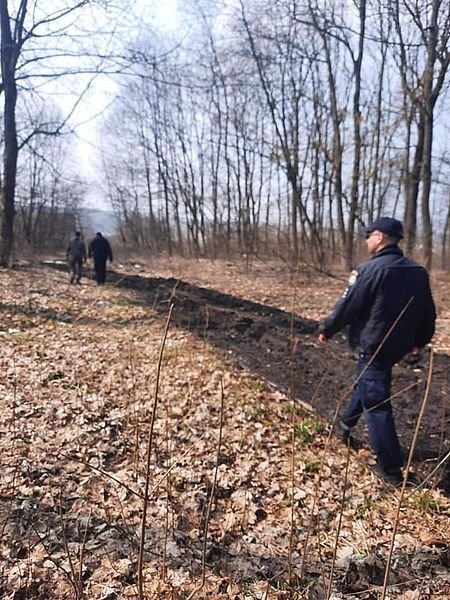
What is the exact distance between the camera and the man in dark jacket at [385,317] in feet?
10.6

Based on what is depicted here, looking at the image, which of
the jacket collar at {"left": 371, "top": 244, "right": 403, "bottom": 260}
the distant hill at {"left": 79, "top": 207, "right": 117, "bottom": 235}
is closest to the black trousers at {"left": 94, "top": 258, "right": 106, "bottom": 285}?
the jacket collar at {"left": 371, "top": 244, "right": 403, "bottom": 260}

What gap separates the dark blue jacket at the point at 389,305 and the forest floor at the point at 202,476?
440 mm

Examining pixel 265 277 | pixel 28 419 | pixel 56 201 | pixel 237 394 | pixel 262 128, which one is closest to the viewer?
pixel 28 419

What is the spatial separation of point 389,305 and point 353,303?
0.28m

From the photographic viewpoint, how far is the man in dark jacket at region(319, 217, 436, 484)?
3219 mm

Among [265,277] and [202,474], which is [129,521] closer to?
[202,474]

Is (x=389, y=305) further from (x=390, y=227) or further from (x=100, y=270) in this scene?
(x=100, y=270)

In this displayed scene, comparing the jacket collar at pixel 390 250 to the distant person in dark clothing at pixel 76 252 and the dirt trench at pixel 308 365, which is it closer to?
the dirt trench at pixel 308 365

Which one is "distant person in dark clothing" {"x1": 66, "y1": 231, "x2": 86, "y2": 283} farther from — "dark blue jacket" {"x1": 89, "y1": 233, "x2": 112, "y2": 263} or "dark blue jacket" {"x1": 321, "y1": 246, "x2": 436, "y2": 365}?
"dark blue jacket" {"x1": 321, "y1": 246, "x2": 436, "y2": 365}

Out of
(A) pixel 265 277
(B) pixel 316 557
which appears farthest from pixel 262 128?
(B) pixel 316 557

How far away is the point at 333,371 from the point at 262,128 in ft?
76.8

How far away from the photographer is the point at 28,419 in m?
4.11

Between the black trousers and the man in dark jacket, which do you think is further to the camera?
the black trousers

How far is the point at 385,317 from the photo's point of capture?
3.23m
